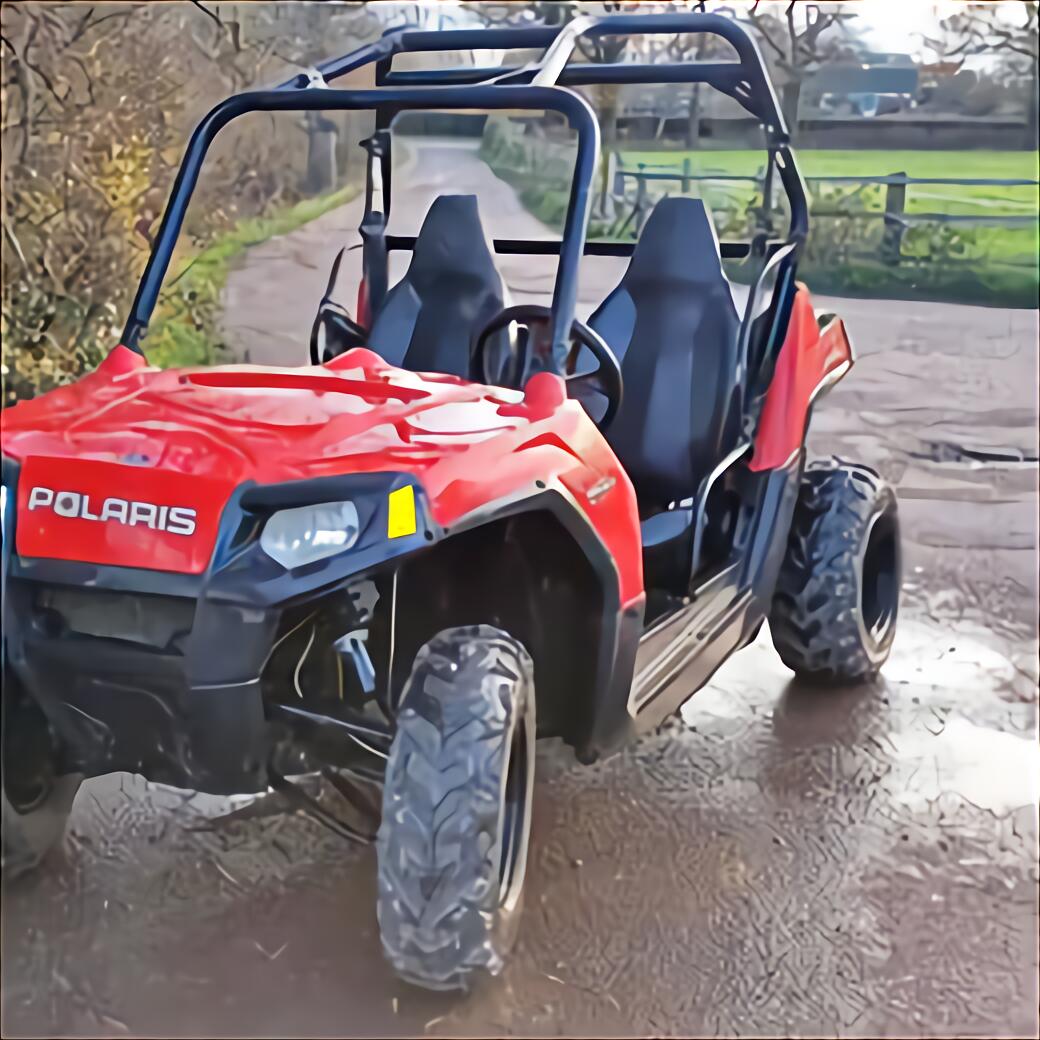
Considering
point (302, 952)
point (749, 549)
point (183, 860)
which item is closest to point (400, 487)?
point (302, 952)

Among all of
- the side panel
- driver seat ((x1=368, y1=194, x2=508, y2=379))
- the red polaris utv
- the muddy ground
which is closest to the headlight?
the red polaris utv

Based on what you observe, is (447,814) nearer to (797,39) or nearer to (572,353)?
(572,353)

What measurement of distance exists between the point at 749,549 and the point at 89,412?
3.64 ft

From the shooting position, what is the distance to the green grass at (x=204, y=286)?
5.88 ft

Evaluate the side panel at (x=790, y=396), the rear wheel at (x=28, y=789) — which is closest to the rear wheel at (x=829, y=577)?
the side panel at (x=790, y=396)

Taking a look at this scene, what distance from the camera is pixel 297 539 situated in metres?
1.23

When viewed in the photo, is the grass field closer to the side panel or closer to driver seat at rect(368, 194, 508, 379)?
the side panel

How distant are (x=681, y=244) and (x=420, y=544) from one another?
107cm

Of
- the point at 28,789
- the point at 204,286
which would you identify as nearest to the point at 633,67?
the point at 204,286

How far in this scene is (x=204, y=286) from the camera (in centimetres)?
196

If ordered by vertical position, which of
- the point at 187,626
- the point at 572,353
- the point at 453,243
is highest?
the point at 453,243

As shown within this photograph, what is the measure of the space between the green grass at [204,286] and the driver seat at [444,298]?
23cm

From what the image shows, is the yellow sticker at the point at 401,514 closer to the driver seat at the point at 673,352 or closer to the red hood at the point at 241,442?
the red hood at the point at 241,442

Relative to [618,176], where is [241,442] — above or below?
below
